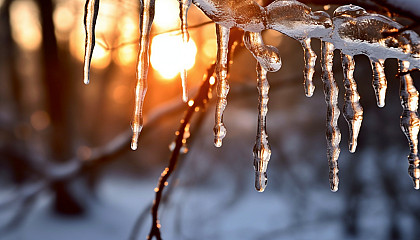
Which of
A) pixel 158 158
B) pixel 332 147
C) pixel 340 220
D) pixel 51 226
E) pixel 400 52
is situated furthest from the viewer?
pixel 158 158

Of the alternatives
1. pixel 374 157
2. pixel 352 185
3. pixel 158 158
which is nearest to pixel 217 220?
pixel 352 185

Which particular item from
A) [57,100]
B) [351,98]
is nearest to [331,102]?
[351,98]

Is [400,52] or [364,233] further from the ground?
[400,52]

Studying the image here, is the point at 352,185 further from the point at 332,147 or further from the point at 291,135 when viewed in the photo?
the point at 332,147

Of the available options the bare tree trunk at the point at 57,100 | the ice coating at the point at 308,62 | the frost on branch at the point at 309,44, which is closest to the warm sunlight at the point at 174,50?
the frost on branch at the point at 309,44

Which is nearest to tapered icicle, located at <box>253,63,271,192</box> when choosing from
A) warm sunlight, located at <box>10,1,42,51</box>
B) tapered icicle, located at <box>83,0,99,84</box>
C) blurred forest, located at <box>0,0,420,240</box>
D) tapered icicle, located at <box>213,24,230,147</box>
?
tapered icicle, located at <box>213,24,230,147</box>

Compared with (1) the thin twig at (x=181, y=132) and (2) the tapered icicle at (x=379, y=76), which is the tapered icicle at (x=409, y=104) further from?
(1) the thin twig at (x=181, y=132)
